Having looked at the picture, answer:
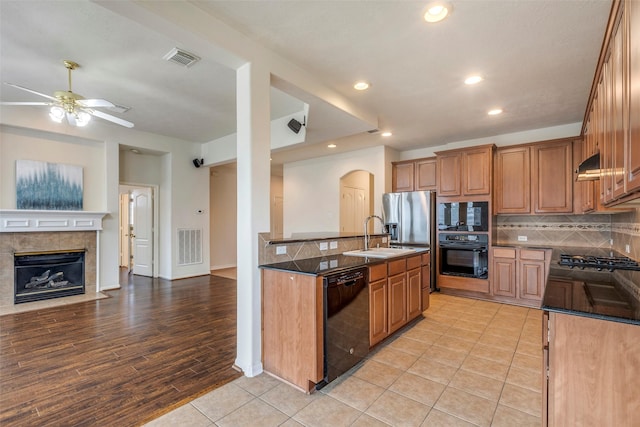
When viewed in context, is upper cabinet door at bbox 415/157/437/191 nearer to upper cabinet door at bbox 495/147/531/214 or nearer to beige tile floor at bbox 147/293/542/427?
upper cabinet door at bbox 495/147/531/214

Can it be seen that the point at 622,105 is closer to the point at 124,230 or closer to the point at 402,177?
the point at 402,177

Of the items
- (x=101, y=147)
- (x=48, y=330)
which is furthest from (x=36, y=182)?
(x=48, y=330)

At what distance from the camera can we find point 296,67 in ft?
9.56

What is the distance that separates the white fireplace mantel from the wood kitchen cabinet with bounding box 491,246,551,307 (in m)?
6.55

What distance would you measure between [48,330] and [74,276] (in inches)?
75.4

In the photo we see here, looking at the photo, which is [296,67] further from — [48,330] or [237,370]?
[48,330]

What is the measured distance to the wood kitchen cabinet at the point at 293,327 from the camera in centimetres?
219

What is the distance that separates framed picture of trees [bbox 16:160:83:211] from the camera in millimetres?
4594

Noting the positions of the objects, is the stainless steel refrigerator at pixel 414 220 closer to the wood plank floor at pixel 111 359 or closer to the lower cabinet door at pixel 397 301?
the lower cabinet door at pixel 397 301

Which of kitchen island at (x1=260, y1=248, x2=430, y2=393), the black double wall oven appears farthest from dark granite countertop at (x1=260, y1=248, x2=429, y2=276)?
the black double wall oven

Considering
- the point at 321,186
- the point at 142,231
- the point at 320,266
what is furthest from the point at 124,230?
the point at 320,266

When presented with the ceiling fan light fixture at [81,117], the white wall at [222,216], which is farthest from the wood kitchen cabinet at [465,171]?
the ceiling fan light fixture at [81,117]

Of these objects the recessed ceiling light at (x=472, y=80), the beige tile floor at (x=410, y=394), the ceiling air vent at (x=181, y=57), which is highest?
the ceiling air vent at (x=181, y=57)

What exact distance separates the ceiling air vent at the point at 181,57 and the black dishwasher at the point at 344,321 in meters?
2.41
